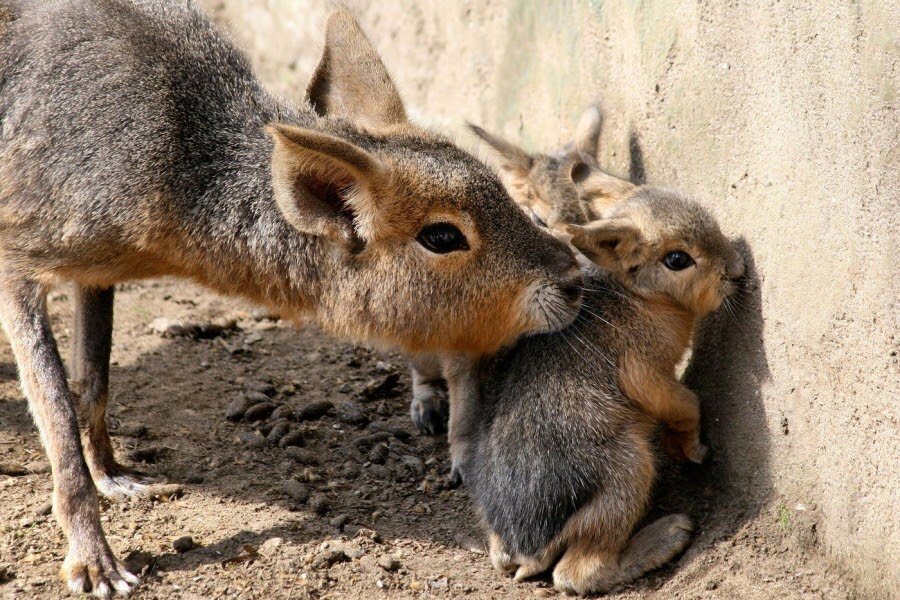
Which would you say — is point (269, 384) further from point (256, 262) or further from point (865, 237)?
point (865, 237)

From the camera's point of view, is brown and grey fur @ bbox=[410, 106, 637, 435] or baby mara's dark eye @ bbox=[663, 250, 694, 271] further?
brown and grey fur @ bbox=[410, 106, 637, 435]

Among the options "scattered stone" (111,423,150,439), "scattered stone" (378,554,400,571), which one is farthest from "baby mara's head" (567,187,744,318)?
"scattered stone" (111,423,150,439)

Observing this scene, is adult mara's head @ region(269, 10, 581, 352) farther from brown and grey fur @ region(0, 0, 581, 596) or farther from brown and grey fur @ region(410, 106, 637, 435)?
brown and grey fur @ region(410, 106, 637, 435)

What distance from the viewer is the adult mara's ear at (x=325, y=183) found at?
4055mm

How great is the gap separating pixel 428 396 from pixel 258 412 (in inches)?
39.6

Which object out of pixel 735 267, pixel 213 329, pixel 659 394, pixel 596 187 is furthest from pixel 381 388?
pixel 735 267

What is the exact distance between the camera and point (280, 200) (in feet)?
14.1

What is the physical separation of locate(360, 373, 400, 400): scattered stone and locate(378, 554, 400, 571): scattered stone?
174cm

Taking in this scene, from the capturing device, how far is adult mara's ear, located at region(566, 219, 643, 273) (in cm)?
461

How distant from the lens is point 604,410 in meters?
4.59

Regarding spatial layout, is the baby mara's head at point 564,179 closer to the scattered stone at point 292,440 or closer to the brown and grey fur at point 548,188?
the brown and grey fur at point 548,188

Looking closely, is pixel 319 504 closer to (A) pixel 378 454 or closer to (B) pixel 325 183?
(A) pixel 378 454

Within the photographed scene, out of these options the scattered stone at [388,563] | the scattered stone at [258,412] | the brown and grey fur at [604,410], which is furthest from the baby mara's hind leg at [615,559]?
the scattered stone at [258,412]

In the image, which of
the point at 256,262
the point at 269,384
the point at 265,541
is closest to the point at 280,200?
the point at 256,262
